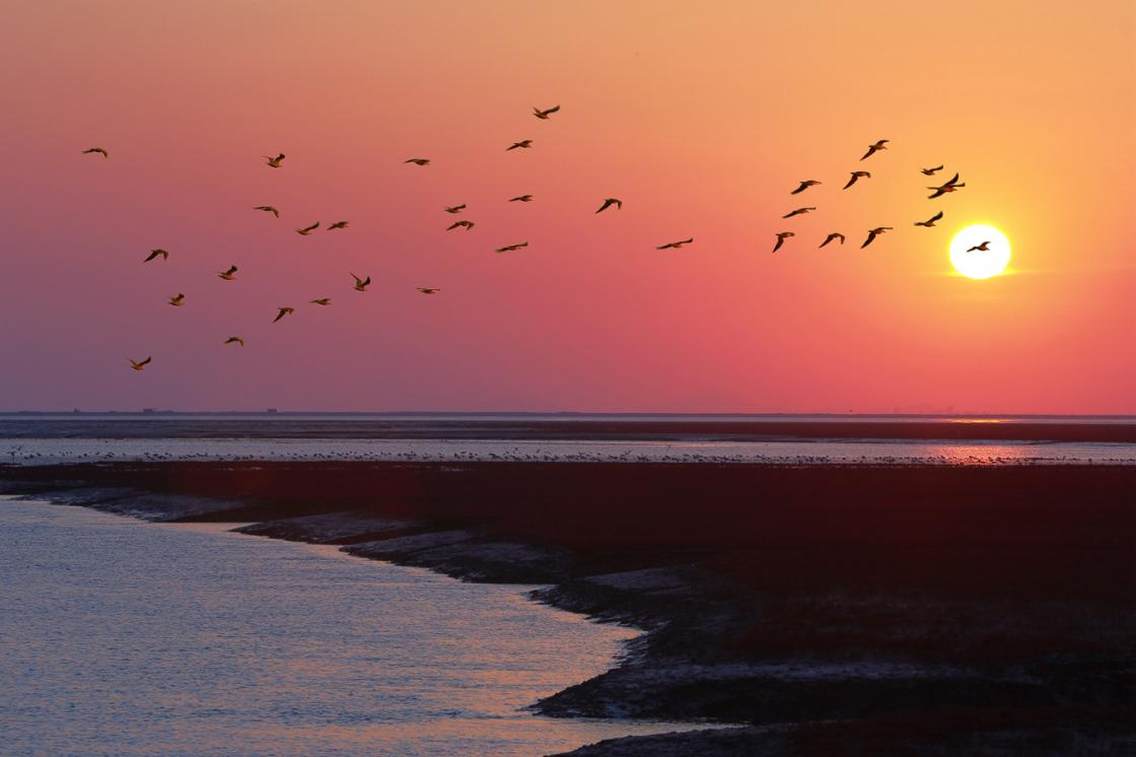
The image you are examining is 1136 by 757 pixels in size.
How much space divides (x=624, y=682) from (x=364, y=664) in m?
5.88

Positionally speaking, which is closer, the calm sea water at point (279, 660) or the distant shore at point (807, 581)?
the calm sea water at point (279, 660)

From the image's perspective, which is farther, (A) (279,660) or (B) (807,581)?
(B) (807,581)

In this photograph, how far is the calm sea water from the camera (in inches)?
1058

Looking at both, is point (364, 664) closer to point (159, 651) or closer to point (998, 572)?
point (159, 651)

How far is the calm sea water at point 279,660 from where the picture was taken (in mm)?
26875

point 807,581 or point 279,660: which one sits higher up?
point 807,581

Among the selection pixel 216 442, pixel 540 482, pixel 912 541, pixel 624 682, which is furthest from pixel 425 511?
pixel 216 442

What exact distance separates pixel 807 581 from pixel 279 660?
13670 millimetres

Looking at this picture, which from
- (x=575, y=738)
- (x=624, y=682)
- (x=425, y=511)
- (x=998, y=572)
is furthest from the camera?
(x=425, y=511)

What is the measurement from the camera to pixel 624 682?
99.2 ft

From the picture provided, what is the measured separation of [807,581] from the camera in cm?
4056

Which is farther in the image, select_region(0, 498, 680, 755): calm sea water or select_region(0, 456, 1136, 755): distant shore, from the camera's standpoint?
select_region(0, 456, 1136, 755): distant shore

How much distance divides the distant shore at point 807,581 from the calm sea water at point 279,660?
5.40 ft

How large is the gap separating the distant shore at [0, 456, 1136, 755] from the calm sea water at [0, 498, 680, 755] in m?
1.65
